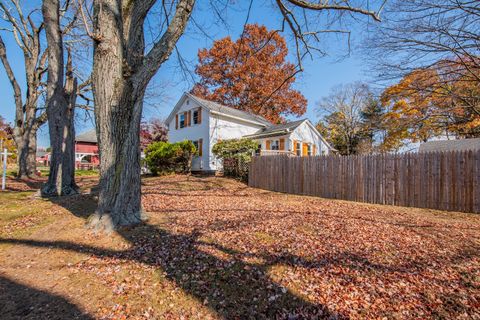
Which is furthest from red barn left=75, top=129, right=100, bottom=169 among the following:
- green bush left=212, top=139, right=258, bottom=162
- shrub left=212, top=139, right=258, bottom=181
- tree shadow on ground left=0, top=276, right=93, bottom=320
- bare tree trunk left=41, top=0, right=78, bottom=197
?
tree shadow on ground left=0, top=276, right=93, bottom=320

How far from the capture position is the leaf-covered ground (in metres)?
2.40

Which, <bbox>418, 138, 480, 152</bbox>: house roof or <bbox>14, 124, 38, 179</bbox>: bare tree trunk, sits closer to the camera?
<bbox>14, 124, 38, 179</bbox>: bare tree trunk

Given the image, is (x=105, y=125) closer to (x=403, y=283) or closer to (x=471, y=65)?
(x=403, y=283)

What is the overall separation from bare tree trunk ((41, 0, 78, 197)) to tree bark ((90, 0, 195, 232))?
4.54 m

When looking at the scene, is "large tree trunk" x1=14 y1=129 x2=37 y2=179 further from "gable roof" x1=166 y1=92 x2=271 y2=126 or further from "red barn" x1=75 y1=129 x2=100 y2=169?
"red barn" x1=75 y1=129 x2=100 y2=169

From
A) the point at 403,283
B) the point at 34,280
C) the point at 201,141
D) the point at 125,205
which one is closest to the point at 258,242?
the point at 403,283

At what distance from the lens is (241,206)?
6734 mm

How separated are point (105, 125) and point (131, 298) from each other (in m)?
2.95

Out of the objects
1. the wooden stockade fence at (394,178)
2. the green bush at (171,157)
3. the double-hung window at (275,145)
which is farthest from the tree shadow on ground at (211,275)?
the double-hung window at (275,145)

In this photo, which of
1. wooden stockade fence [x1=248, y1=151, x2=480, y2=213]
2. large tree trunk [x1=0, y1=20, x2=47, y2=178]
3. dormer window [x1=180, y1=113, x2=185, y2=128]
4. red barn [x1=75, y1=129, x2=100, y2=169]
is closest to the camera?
wooden stockade fence [x1=248, y1=151, x2=480, y2=213]

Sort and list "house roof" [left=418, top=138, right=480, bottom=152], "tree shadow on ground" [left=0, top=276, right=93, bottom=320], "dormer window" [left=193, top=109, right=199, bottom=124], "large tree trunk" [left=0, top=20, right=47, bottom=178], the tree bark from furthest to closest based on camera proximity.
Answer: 1. "dormer window" [left=193, top=109, right=199, bottom=124]
2. "house roof" [left=418, top=138, right=480, bottom=152]
3. "large tree trunk" [left=0, top=20, right=47, bottom=178]
4. the tree bark
5. "tree shadow on ground" [left=0, top=276, right=93, bottom=320]

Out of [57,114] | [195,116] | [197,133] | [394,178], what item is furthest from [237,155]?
[57,114]

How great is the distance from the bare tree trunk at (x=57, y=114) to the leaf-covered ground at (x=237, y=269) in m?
2.60

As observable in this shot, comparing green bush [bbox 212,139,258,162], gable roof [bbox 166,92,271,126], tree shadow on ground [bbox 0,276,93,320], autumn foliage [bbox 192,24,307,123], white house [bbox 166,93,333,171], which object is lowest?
tree shadow on ground [bbox 0,276,93,320]
